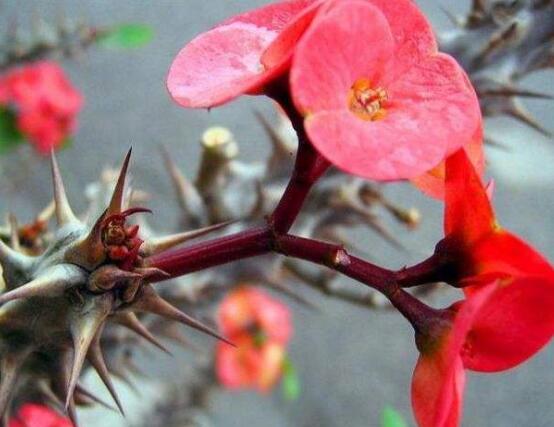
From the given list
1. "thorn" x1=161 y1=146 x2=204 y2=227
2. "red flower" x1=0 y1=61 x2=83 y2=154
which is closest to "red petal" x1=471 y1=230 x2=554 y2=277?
"thorn" x1=161 y1=146 x2=204 y2=227

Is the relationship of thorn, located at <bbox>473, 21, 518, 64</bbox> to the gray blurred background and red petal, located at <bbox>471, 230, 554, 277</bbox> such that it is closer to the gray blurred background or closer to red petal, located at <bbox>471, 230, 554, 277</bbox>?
red petal, located at <bbox>471, 230, 554, 277</bbox>

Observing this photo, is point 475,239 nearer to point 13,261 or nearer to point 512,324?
point 512,324

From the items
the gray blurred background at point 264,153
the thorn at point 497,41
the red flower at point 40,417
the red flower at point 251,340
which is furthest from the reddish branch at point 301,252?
the gray blurred background at point 264,153

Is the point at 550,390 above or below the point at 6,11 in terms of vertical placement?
below

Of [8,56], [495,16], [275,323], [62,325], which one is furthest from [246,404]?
[62,325]

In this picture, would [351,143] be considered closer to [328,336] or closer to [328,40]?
[328,40]

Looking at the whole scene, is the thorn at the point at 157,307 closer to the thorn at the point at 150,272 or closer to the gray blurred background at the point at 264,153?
the thorn at the point at 150,272
